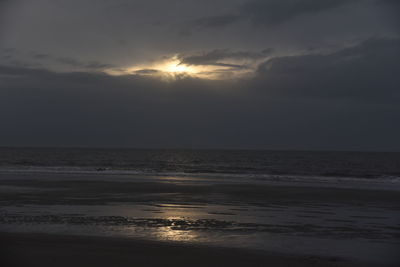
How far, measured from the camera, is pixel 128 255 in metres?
7.93

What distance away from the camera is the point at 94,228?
10516 millimetres

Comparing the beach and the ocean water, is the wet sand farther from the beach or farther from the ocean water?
the ocean water

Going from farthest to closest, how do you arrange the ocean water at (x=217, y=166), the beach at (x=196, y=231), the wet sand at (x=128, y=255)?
the ocean water at (x=217, y=166), the beach at (x=196, y=231), the wet sand at (x=128, y=255)

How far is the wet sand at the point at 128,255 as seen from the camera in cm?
749

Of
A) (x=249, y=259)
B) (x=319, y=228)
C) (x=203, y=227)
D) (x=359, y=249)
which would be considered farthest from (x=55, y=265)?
(x=319, y=228)

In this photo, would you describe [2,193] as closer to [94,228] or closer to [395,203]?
[94,228]

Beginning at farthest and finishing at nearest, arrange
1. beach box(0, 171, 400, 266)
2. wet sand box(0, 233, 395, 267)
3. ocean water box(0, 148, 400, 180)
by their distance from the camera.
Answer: ocean water box(0, 148, 400, 180) < beach box(0, 171, 400, 266) < wet sand box(0, 233, 395, 267)

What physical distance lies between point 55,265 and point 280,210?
31.7 feet

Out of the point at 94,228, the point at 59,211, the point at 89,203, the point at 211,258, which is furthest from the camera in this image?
the point at 89,203

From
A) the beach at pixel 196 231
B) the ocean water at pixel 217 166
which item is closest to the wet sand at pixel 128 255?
the beach at pixel 196 231

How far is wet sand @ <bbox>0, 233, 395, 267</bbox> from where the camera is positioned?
24.6 feet

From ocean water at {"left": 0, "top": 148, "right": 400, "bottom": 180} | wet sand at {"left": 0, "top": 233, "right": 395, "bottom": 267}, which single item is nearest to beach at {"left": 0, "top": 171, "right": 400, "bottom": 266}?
wet sand at {"left": 0, "top": 233, "right": 395, "bottom": 267}

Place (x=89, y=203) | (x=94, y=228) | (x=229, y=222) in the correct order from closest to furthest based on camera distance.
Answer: (x=94, y=228)
(x=229, y=222)
(x=89, y=203)

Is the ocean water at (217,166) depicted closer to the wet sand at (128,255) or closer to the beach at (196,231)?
the beach at (196,231)
